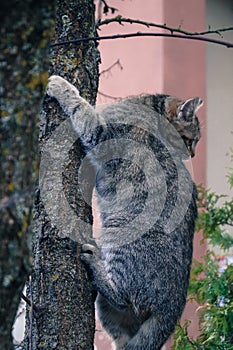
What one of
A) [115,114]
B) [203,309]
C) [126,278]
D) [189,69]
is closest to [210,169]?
[189,69]

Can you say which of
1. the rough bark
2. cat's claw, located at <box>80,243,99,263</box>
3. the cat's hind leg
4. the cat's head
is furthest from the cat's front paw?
the rough bark

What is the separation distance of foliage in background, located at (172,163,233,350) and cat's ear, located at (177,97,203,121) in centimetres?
53

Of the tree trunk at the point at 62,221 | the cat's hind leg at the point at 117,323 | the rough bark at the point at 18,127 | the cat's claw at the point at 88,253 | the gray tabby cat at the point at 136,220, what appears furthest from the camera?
the cat's hind leg at the point at 117,323

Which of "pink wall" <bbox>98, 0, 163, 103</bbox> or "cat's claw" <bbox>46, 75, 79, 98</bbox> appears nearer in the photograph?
"cat's claw" <bbox>46, 75, 79, 98</bbox>

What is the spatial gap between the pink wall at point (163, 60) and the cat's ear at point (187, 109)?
1.72m

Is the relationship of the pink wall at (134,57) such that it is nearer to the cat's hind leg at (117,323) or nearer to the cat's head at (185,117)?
the cat's head at (185,117)

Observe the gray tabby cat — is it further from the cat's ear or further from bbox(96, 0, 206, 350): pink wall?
bbox(96, 0, 206, 350): pink wall

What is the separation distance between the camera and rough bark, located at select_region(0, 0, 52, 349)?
1.10 m

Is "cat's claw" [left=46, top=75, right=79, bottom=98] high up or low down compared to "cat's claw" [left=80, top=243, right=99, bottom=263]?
up

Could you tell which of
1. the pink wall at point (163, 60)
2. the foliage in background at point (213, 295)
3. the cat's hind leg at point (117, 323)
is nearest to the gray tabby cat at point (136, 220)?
the cat's hind leg at point (117, 323)

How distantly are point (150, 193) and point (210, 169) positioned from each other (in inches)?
108

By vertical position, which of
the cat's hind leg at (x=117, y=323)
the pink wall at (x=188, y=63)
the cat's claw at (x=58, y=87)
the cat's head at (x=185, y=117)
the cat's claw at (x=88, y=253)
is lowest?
the cat's hind leg at (x=117, y=323)

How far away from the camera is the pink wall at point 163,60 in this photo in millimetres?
5578

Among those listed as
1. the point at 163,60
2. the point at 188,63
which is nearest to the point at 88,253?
the point at 163,60
